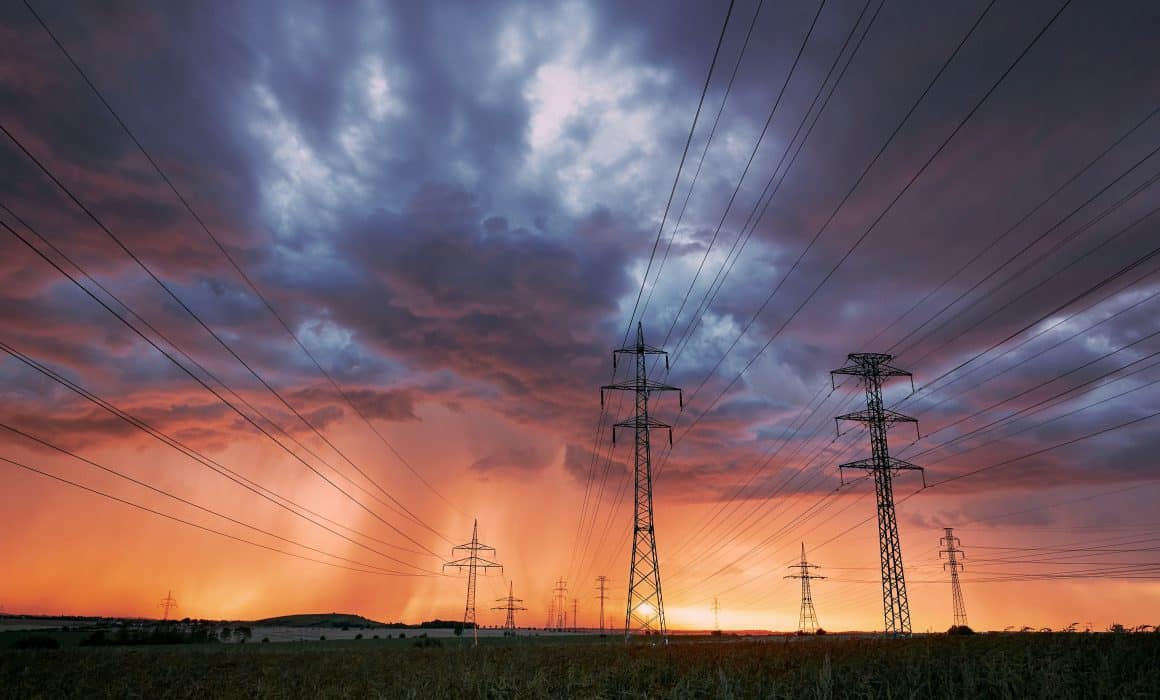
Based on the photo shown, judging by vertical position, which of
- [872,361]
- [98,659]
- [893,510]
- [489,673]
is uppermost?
[872,361]

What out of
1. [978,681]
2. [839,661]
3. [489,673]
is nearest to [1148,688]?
[978,681]

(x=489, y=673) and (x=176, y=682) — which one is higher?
(x=489, y=673)

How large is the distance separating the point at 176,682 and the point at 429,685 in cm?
1518

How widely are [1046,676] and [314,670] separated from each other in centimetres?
2895

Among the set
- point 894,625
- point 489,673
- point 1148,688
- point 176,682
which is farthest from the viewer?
point 894,625

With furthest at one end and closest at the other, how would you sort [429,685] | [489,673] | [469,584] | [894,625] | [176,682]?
[469,584] → [894,625] → [176,682] → [429,685] → [489,673]

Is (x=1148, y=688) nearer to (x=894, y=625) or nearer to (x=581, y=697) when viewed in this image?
(x=581, y=697)

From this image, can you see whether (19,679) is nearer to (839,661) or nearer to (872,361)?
(839,661)

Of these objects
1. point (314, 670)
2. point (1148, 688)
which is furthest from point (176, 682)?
point (1148, 688)

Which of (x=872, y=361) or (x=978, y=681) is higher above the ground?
(x=872, y=361)

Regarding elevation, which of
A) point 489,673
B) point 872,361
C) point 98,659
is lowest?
point 98,659

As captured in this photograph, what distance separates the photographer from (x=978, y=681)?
13.6 metres

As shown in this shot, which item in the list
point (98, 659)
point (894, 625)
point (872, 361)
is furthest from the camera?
point (872, 361)

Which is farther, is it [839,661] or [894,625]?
[894,625]
